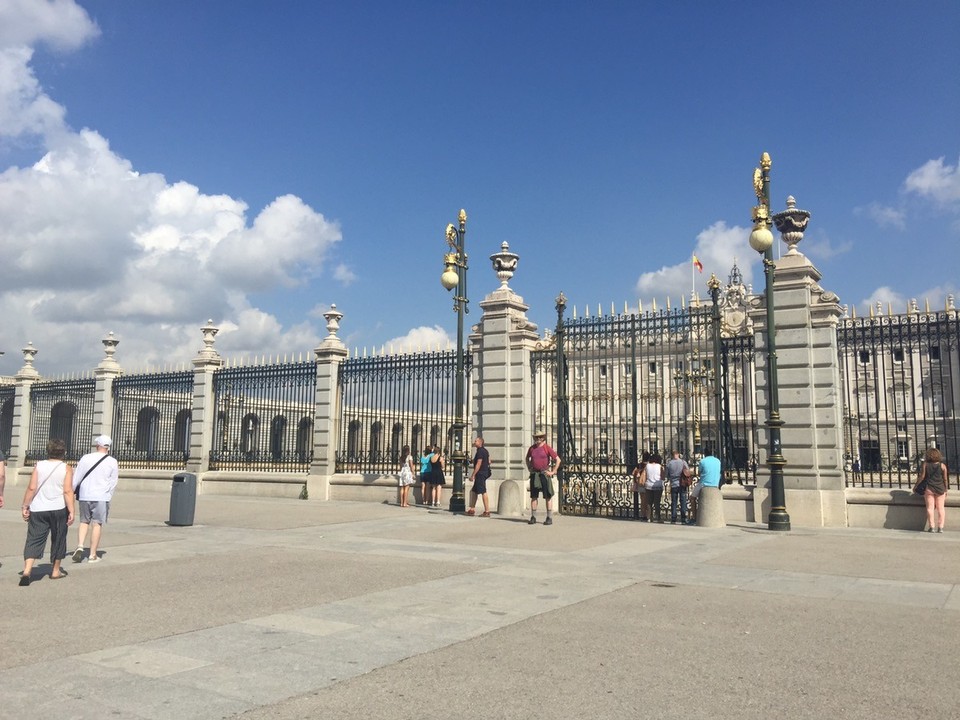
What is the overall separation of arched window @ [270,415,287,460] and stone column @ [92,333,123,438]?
7.09 meters

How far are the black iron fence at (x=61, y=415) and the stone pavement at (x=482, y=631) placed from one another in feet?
63.8

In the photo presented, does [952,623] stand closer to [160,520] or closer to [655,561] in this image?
[655,561]

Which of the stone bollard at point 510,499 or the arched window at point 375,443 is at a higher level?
the arched window at point 375,443

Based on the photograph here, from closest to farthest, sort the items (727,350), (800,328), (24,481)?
(800,328) < (727,350) < (24,481)

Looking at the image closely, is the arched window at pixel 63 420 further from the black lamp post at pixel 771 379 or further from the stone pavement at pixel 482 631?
the black lamp post at pixel 771 379

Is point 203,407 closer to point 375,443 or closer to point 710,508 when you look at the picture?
point 375,443

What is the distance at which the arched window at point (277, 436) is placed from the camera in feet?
78.6

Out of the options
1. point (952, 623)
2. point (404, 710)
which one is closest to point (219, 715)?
point (404, 710)

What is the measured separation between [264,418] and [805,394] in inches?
679

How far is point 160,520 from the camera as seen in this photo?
649 inches

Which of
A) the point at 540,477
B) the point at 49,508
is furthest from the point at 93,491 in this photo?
the point at 540,477

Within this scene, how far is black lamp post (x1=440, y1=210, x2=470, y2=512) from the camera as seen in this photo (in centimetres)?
1872

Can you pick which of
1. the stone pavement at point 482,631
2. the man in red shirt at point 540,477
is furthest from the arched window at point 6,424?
the man in red shirt at point 540,477

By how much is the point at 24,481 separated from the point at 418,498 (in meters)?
18.7
